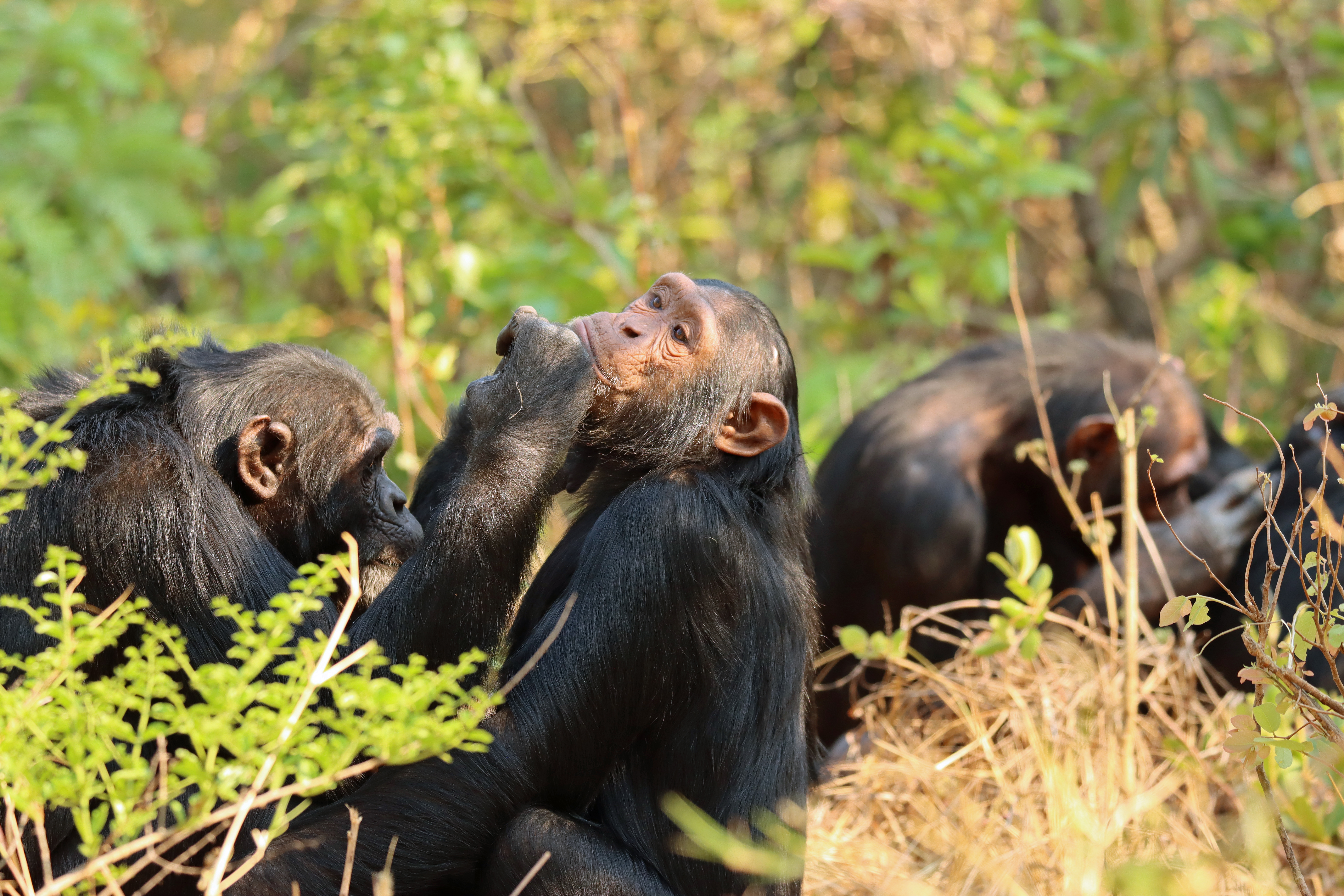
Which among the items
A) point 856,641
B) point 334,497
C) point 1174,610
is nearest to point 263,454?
point 334,497

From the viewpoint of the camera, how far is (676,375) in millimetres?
3838

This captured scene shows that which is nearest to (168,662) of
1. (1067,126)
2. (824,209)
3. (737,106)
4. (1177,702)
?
(1177,702)

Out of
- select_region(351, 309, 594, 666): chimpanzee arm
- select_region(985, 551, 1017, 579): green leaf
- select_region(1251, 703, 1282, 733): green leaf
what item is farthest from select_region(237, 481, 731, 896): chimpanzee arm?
select_region(1251, 703, 1282, 733): green leaf

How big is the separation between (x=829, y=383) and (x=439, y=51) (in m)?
2.97

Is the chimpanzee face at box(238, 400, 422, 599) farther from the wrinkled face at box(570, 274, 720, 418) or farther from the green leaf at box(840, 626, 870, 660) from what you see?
the green leaf at box(840, 626, 870, 660)

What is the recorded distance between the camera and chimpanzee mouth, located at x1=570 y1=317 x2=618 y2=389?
151 inches

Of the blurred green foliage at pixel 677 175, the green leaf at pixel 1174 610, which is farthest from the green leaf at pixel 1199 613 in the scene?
the blurred green foliage at pixel 677 175

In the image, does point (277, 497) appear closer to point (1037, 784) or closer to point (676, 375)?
point (676, 375)

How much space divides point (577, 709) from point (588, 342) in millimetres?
1145

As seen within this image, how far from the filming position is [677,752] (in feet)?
11.3

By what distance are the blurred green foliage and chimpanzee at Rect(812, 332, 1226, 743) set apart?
97cm

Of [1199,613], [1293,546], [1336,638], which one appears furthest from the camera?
[1293,546]

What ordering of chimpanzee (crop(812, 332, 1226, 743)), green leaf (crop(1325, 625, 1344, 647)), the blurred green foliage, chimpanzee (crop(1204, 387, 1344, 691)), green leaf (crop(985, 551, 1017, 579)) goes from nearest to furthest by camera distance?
green leaf (crop(1325, 625, 1344, 647)), green leaf (crop(985, 551, 1017, 579)), chimpanzee (crop(1204, 387, 1344, 691)), chimpanzee (crop(812, 332, 1226, 743)), the blurred green foliage

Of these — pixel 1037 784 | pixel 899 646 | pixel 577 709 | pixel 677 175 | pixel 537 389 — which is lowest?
pixel 1037 784
